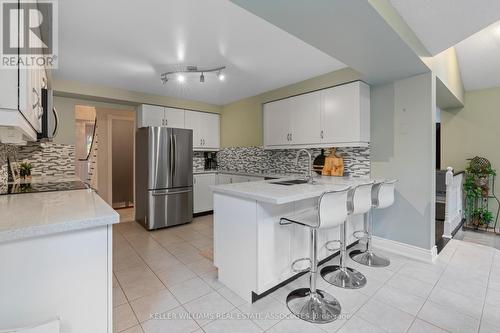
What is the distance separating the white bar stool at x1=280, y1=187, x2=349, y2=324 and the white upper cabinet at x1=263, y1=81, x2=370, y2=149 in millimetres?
1393

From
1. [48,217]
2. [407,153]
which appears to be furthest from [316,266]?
[407,153]

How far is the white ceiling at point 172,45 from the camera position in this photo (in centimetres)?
186

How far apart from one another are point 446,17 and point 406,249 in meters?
2.44

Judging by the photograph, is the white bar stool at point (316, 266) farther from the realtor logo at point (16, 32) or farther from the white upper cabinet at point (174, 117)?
the white upper cabinet at point (174, 117)

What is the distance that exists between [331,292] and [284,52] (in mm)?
2501

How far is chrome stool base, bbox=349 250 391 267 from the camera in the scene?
8.55 feet

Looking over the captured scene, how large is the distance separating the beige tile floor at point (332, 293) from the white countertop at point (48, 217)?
40.3 inches

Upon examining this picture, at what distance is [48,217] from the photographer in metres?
1.04

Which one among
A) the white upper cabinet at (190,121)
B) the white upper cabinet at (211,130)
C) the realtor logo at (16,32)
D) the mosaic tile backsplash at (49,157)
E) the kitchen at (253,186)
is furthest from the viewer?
the white upper cabinet at (211,130)

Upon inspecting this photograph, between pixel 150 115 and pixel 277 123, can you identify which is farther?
pixel 150 115

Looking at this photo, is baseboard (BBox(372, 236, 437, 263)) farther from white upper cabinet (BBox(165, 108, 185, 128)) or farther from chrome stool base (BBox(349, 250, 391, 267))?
white upper cabinet (BBox(165, 108, 185, 128))

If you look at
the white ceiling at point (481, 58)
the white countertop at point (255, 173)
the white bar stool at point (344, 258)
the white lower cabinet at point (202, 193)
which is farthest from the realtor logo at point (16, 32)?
the white ceiling at point (481, 58)

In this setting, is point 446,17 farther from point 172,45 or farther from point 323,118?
point 172,45

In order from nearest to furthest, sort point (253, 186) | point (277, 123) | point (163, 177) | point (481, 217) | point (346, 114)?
point (253, 186) < point (346, 114) < point (277, 123) < point (163, 177) < point (481, 217)
